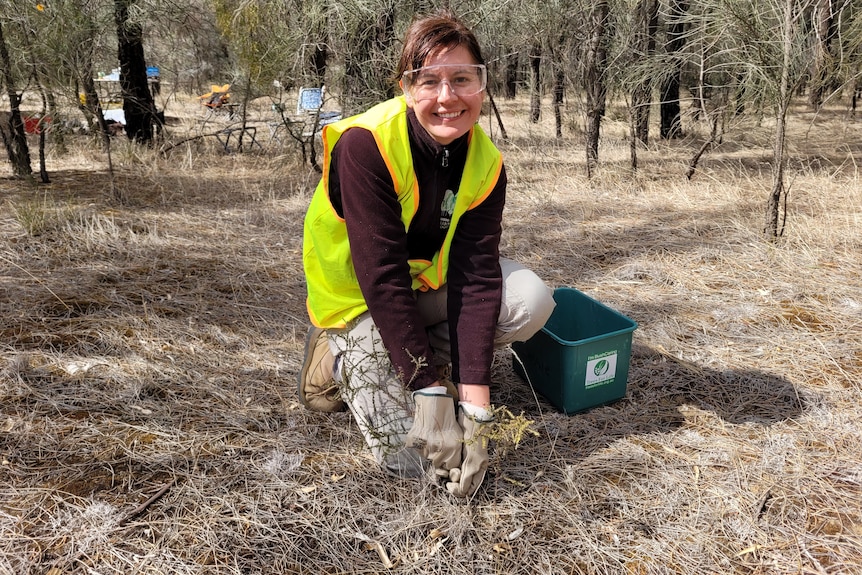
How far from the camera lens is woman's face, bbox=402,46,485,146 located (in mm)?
1674

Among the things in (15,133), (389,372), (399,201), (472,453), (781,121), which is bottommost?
(472,453)

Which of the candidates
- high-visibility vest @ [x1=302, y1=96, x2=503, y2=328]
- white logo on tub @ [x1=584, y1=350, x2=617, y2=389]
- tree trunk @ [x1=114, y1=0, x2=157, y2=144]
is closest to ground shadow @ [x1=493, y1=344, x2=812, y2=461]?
white logo on tub @ [x1=584, y1=350, x2=617, y2=389]

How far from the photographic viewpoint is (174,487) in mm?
1807

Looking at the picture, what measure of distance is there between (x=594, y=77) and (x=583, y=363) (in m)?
4.55

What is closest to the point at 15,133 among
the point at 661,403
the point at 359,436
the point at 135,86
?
the point at 135,86

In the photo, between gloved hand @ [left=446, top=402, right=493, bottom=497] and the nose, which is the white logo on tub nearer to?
gloved hand @ [left=446, top=402, right=493, bottom=497]

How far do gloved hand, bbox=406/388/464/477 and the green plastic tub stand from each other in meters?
0.46

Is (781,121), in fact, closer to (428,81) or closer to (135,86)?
(428,81)

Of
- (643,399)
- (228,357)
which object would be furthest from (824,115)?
(228,357)

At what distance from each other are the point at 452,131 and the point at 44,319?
2.11 m

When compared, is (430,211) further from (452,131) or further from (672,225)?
(672,225)

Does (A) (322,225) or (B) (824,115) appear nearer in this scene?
(A) (322,225)

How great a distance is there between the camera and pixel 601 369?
2201 millimetres

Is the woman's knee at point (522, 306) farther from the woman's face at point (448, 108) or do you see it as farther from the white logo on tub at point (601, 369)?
the woman's face at point (448, 108)
